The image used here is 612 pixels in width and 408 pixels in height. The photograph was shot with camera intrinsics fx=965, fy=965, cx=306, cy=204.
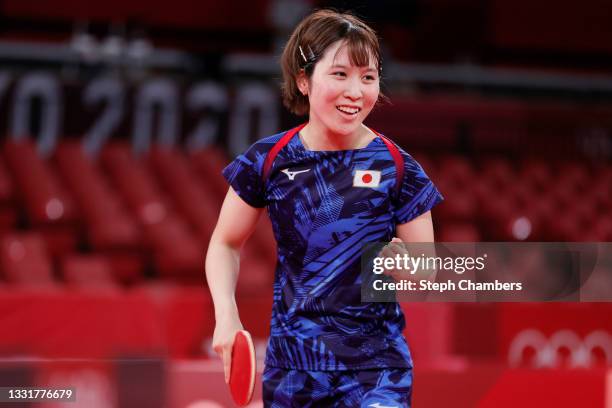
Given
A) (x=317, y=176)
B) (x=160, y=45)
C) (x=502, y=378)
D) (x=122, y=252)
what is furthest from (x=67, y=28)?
(x=317, y=176)

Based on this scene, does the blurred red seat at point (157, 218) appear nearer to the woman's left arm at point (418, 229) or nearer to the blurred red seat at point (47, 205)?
the blurred red seat at point (47, 205)

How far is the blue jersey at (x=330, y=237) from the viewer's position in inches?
76.9

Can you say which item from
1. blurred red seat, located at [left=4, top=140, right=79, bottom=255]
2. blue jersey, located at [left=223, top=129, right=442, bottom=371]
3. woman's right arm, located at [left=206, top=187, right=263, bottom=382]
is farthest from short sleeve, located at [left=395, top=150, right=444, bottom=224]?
blurred red seat, located at [left=4, top=140, right=79, bottom=255]

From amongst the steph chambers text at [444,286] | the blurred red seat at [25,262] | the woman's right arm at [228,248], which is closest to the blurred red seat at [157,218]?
the blurred red seat at [25,262]

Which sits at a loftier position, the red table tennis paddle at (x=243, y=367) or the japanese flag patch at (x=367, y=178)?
the japanese flag patch at (x=367, y=178)

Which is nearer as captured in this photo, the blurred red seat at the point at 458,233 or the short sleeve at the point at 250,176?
the short sleeve at the point at 250,176

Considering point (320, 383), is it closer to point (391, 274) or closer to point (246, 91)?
point (391, 274)

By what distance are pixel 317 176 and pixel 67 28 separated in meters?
8.07

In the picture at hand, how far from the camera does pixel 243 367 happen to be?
194cm

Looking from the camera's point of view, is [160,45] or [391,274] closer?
[391,274]

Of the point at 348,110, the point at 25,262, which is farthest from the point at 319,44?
the point at 25,262

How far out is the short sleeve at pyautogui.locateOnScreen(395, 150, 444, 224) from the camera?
2041mm

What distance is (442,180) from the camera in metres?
7.68

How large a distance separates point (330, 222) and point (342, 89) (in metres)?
0.28
